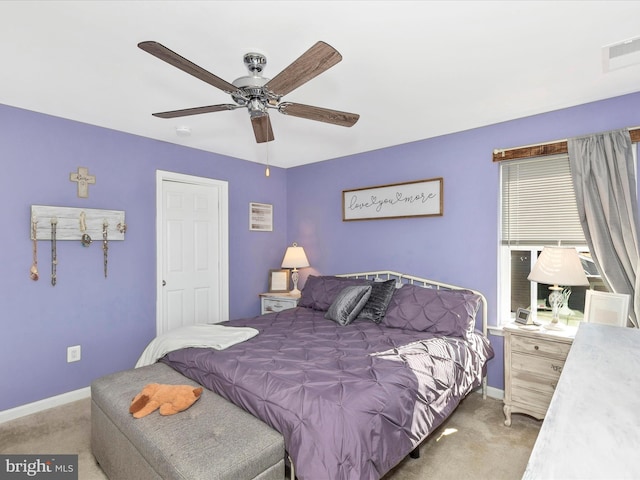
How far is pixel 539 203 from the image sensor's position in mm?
2938

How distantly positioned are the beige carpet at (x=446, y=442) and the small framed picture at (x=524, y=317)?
29.7 inches

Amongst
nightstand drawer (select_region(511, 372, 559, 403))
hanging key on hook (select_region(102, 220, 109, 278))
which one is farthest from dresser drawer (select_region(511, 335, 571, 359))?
hanging key on hook (select_region(102, 220, 109, 278))

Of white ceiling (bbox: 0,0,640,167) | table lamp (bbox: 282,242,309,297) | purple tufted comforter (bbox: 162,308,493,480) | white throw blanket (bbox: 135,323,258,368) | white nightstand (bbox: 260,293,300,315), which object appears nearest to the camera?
purple tufted comforter (bbox: 162,308,493,480)

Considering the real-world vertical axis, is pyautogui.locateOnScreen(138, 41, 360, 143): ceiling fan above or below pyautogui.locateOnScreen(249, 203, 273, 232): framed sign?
above

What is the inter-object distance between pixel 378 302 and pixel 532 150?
1.87 metres

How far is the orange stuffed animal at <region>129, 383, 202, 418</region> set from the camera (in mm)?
1743

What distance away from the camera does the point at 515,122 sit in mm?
3018

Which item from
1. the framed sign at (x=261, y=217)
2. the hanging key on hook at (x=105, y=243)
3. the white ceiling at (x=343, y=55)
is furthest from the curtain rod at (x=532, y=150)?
the hanging key on hook at (x=105, y=243)

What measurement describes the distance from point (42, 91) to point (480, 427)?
412 cm

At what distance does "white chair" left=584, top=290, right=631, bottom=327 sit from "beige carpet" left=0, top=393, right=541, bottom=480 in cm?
94

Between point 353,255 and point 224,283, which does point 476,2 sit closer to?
point 353,255

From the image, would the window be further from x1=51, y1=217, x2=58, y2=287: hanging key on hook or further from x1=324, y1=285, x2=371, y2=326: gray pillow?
x1=51, y1=217, x2=58, y2=287: hanging key on hook

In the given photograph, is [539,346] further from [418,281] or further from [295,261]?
[295,261]

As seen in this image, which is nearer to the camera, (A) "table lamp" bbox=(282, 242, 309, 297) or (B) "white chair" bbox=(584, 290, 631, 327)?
(B) "white chair" bbox=(584, 290, 631, 327)
